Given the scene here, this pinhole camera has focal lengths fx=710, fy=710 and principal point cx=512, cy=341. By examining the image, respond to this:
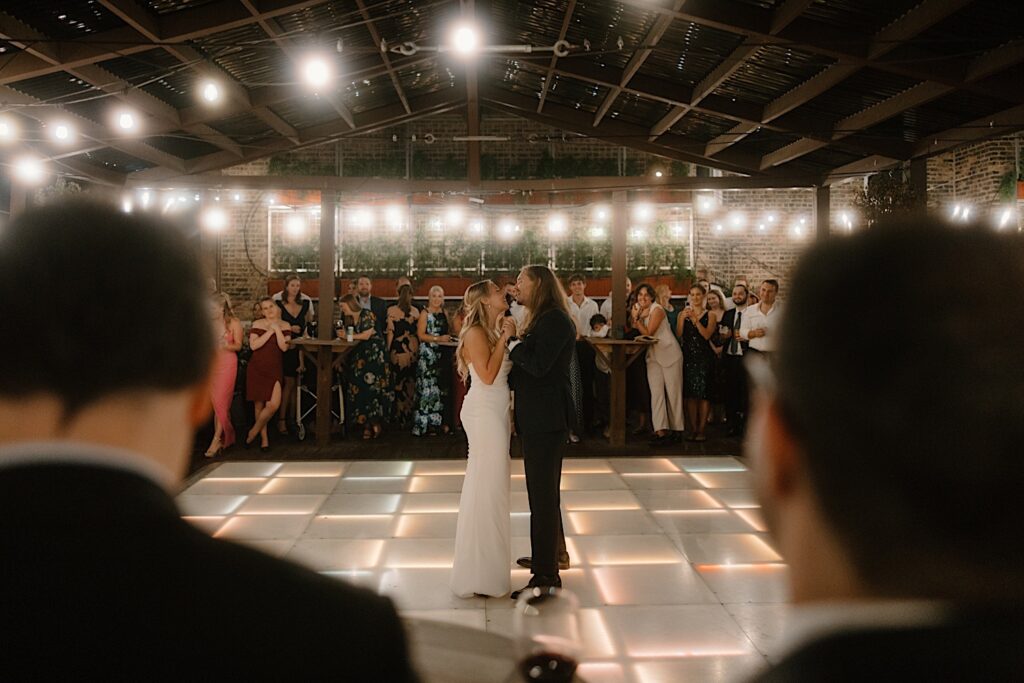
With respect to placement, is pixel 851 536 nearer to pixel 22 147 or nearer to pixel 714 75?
pixel 714 75

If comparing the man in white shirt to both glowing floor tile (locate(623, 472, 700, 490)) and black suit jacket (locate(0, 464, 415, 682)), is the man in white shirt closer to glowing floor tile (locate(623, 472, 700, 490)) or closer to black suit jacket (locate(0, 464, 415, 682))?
glowing floor tile (locate(623, 472, 700, 490))

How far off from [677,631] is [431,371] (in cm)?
500

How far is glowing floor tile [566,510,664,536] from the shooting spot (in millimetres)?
4695

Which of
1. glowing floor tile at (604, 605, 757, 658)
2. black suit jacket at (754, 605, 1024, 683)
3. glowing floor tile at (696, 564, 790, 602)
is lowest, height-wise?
glowing floor tile at (604, 605, 757, 658)

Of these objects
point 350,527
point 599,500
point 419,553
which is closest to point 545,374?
point 419,553

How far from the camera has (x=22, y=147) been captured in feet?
23.8

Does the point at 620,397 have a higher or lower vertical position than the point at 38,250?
lower

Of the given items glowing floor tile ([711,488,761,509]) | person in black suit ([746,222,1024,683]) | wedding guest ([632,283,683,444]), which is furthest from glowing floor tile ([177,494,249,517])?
person in black suit ([746,222,1024,683])

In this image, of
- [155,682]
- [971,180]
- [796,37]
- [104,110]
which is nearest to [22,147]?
[104,110]

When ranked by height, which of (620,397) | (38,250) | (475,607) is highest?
(38,250)

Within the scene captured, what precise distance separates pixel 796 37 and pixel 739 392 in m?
4.09

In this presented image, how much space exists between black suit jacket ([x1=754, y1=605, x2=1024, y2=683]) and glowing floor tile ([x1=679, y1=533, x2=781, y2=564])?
3.82m

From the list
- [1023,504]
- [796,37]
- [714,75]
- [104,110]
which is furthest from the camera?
[104,110]

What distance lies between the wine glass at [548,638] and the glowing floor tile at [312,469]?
209 inches
